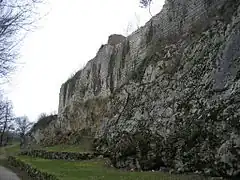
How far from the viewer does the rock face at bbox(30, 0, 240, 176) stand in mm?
10188

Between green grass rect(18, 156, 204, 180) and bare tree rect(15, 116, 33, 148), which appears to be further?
bare tree rect(15, 116, 33, 148)

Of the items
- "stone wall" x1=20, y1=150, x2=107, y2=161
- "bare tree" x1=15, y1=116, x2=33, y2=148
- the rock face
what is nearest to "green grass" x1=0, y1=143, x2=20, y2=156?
"stone wall" x1=20, y1=150, x2=107, y2=161

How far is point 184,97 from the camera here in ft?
42.9

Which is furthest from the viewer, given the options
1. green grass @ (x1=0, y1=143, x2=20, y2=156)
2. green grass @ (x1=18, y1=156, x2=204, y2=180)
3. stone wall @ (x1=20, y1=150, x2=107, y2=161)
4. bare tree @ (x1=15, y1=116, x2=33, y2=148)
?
bare tree @ (x1=15, y1=116, x2=33, y2=148)

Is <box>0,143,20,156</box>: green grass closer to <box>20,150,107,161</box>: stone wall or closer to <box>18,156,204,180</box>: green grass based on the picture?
<box>20,150,107,161</box>: stone wall

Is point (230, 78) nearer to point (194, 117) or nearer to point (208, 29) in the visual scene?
point (194, 117)

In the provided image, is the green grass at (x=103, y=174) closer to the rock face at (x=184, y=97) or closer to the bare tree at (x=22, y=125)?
the rock face at (x=184, y=97)

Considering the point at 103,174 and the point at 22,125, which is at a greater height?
the point at 22,125

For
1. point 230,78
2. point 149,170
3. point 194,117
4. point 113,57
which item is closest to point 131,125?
point 149,170

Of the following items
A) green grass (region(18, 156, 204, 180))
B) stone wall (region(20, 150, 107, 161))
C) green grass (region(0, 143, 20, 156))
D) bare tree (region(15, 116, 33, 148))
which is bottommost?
green grass (region(18, 156, 204, 180))

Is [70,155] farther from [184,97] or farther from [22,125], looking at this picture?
[22,125]

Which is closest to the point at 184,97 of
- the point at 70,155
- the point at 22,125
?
the point at 70,155

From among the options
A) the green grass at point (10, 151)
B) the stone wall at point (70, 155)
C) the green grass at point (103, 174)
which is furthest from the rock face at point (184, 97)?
the green grass at point (10, 151)

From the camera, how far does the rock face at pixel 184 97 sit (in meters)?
10.2
